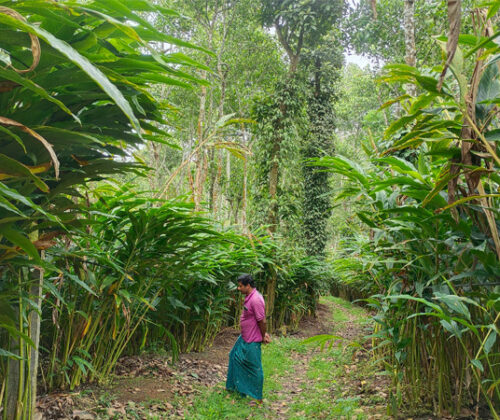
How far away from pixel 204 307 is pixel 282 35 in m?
7.38

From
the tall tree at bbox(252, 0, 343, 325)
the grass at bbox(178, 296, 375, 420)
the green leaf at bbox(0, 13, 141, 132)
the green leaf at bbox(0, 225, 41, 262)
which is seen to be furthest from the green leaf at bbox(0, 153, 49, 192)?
the tall tree at bbox(252, 0, 343, 325)

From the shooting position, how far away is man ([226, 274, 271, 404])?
423 centimetres

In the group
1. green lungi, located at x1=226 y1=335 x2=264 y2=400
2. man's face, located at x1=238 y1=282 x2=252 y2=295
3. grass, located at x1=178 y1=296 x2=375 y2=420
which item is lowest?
grass, located at x1=178 y1=296 x2=375 y2=420

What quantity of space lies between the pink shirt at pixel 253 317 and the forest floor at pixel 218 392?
0.66 m

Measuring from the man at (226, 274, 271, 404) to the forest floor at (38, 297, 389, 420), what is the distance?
5.7 inches

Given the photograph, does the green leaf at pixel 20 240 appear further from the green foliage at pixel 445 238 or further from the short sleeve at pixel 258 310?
the short sleeve at pixel 258 310

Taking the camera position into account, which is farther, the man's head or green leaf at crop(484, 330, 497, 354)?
the man's head

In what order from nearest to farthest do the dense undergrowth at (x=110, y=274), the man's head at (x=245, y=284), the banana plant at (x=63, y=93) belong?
1. the banana plant at (x=63, y=93)
2. the dense undergrowth at (x=110, y=274)
3. the man's head at (x=245, y=284)

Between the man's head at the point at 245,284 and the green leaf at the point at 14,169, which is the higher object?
the green leaf at the point at 14,169

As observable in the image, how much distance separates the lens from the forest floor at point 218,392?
279 cm

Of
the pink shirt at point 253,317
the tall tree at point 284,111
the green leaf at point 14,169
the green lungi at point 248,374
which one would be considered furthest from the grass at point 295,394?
the tall tree at point 284,111

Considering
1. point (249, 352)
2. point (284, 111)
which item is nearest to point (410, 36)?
point (284, 111)

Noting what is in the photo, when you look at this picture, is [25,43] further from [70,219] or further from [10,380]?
[10,380]

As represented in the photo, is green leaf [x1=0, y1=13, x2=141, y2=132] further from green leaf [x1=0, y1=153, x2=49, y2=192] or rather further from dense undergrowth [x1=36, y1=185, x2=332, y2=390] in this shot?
dense undergrowth [x1=36, y1=185, x2=332, y2=390]
